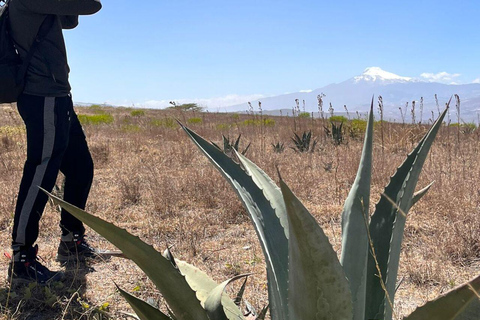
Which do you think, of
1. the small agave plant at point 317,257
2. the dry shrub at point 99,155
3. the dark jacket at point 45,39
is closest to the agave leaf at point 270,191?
the small agave plant at point 317,257

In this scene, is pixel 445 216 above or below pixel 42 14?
below

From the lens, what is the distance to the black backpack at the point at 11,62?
2.19 metres

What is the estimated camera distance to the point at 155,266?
890 millimetres

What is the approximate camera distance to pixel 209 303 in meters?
1.01

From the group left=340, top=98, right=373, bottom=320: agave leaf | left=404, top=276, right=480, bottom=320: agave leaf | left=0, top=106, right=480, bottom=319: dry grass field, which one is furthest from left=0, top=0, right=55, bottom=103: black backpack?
left=404, top=276, right=480, bottom=320: agave leaf

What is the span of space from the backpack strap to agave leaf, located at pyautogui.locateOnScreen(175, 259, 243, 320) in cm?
156

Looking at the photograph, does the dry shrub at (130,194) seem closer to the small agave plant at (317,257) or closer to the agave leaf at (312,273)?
the small agave plant at (317,257)

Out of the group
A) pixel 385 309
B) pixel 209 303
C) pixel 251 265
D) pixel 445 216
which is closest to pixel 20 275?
pixel 251 265

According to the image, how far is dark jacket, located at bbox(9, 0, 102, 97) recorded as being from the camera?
2.18m

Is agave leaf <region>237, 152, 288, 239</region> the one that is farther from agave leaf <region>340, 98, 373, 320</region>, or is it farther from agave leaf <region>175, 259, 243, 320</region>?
agave leaf <region>175, 259, 243, 320</region>

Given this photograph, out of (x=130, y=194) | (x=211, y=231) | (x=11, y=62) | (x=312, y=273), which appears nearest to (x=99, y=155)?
(x=130, y=194)

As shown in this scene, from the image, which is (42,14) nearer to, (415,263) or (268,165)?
(415,263)

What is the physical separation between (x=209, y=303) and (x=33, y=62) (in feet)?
6.10

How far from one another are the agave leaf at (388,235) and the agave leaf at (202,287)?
40 cm
